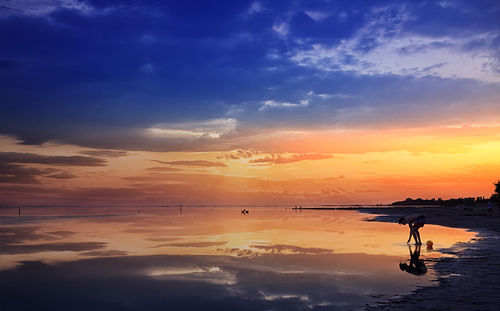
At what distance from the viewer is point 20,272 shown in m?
19.7

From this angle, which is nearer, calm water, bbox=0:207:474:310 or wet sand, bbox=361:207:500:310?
wet sand, bbox=361:207:500:310

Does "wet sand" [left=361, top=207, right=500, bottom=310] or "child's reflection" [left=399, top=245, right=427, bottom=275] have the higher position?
"wet sand" [left=361, top=207, right=500, bottom=310]

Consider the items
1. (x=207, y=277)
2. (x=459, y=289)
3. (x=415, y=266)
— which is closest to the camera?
(x=459, y=289)

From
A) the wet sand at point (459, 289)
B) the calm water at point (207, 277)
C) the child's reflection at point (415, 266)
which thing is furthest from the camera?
the child's reflection at point (415, 266)

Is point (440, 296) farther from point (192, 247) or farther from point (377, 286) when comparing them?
point (192, 247)

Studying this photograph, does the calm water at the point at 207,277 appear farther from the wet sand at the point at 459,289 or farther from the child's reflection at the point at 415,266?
the wet sand at the point at 459,289

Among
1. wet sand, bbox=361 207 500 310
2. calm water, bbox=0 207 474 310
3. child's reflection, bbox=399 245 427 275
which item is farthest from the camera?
child's reflection, bbox=399 245 427 275

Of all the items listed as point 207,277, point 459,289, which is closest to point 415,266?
point 459,289

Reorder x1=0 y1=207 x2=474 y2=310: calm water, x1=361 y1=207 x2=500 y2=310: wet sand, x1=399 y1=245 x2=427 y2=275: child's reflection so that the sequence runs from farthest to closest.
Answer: x1=399 y1=245 x2=427 y2=275: child's reflection < x1=0 y1=207 x2=474 y2=310: calm water < x1=361 y1=207 x2=500 y2=310: wet sand

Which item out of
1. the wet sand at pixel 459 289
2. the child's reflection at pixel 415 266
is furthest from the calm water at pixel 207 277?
the wet sand at pixel 459 289

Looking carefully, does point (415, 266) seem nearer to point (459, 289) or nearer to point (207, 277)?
point (459, 289)

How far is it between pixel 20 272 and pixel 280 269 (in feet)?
44.1

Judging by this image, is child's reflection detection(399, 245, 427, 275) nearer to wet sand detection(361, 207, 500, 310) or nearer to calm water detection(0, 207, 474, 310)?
calm water detection(0, 207, 474, 310)

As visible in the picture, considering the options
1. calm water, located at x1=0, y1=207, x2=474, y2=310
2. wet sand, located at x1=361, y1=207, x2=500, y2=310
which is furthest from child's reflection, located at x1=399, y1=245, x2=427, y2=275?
wet sand, located at x1=361, y1=207, x2=500, y2=310
